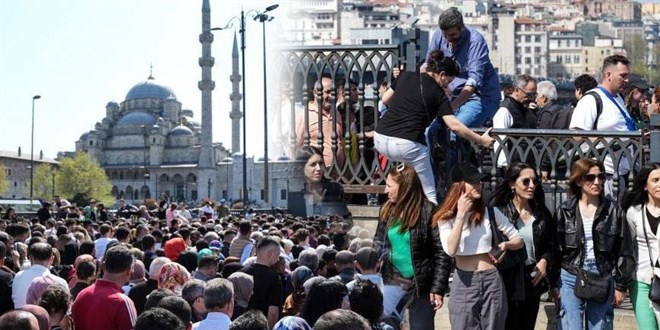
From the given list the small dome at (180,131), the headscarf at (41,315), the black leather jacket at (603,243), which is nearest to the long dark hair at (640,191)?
the black leather jacket at (603,243)

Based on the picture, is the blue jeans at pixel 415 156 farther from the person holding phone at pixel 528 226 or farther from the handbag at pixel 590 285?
the handbag at pixel 590 285

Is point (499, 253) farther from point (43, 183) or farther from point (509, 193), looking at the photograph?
point (43, 183)

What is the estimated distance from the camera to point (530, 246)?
309 inches

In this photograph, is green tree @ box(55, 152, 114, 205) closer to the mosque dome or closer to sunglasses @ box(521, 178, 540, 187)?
the mosque dome

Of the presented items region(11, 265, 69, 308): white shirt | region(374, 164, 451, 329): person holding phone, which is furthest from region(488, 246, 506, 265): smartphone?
region(11, 265, 69, 308): white shirt

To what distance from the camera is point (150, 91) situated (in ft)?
553

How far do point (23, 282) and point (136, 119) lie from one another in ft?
513

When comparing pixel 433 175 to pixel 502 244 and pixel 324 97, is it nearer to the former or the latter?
pixel 502 244

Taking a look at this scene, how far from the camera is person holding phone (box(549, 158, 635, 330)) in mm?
7848

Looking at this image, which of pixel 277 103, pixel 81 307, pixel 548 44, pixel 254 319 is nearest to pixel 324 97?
pixel 277 103

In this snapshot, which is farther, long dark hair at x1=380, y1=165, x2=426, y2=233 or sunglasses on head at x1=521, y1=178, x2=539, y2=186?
sunglasses on head at x1=521, y1=178, x2=539, y2=186

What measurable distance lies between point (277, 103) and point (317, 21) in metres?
175

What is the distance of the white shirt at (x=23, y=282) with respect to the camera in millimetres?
9320

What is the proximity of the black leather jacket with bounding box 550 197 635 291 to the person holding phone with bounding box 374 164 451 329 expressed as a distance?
3.63ft
